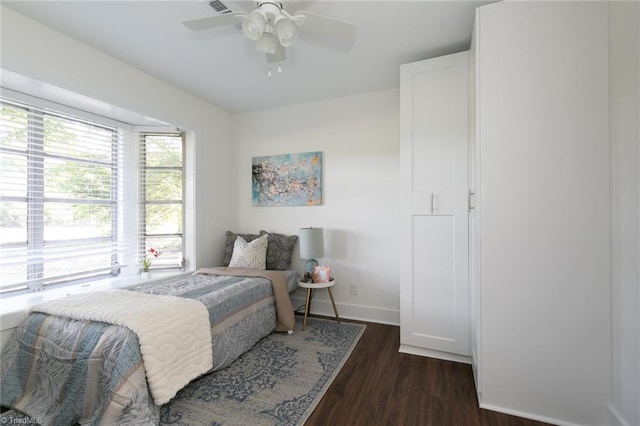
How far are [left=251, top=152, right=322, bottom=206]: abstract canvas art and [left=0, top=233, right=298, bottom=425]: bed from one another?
1499 mm

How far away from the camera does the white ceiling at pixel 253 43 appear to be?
1789mm

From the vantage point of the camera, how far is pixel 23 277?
2.20 meters

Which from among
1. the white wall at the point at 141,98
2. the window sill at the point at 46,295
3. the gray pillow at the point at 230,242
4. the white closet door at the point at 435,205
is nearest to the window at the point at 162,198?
the white wall at the point at 141,98

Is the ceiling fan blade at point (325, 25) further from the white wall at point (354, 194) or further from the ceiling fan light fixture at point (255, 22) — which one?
the white wall at point (354, 194)

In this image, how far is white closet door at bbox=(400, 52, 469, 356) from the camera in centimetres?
214

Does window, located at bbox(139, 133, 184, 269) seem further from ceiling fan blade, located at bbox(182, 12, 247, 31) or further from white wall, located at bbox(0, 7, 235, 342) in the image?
ceiling fan blade, located at bbox(182, 12, 247, 31)

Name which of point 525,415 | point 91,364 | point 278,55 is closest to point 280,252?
point 91,364

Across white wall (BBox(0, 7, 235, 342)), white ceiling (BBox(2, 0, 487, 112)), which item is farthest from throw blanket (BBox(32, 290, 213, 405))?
white ceiling (BBox(2, 0, 487, 112))

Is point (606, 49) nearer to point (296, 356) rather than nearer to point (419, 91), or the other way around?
point (419, 91)

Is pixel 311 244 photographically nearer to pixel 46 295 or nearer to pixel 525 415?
pixel 525 415

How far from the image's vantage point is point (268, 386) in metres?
1.86

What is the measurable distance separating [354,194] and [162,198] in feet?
7.12

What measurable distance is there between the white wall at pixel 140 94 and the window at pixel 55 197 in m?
0.52

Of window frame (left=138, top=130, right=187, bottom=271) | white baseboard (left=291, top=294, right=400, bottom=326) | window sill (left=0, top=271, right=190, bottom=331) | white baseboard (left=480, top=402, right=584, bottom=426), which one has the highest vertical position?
window frame (left=138, top=130, right=187, bottom=271)
